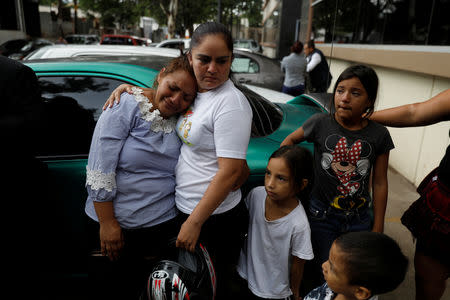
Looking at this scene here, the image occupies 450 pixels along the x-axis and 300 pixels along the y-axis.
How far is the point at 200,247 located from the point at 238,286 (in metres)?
0.86

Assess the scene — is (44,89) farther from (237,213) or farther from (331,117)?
(331,117)

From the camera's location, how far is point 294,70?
6949 mm

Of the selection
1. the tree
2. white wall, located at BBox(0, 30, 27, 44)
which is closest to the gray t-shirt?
white wall, located at BBox(0, 30, 27, 44)

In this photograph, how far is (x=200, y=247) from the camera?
5.31ft

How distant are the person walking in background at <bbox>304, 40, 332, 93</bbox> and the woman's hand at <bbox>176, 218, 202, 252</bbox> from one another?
5921mm

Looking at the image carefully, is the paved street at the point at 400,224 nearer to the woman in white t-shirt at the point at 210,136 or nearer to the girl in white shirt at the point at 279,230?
the girl in white shirt at the point at 279,230

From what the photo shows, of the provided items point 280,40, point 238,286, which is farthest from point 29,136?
point 280,40

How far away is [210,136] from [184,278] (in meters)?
0.61

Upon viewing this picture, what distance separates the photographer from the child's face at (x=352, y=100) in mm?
1829

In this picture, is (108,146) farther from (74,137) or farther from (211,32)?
(74,137)

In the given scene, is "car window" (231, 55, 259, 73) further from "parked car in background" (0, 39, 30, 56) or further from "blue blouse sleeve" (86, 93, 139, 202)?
"parked car in background" (0, 39, 30, 56)

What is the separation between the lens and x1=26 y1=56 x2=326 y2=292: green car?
219 centimetres

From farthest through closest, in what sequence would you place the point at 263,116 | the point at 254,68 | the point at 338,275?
1. the point at 254,68
2. the point at 263,116
3. the point at 338,275

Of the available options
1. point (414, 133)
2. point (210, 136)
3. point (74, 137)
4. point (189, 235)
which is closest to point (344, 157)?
point (210, 136)
